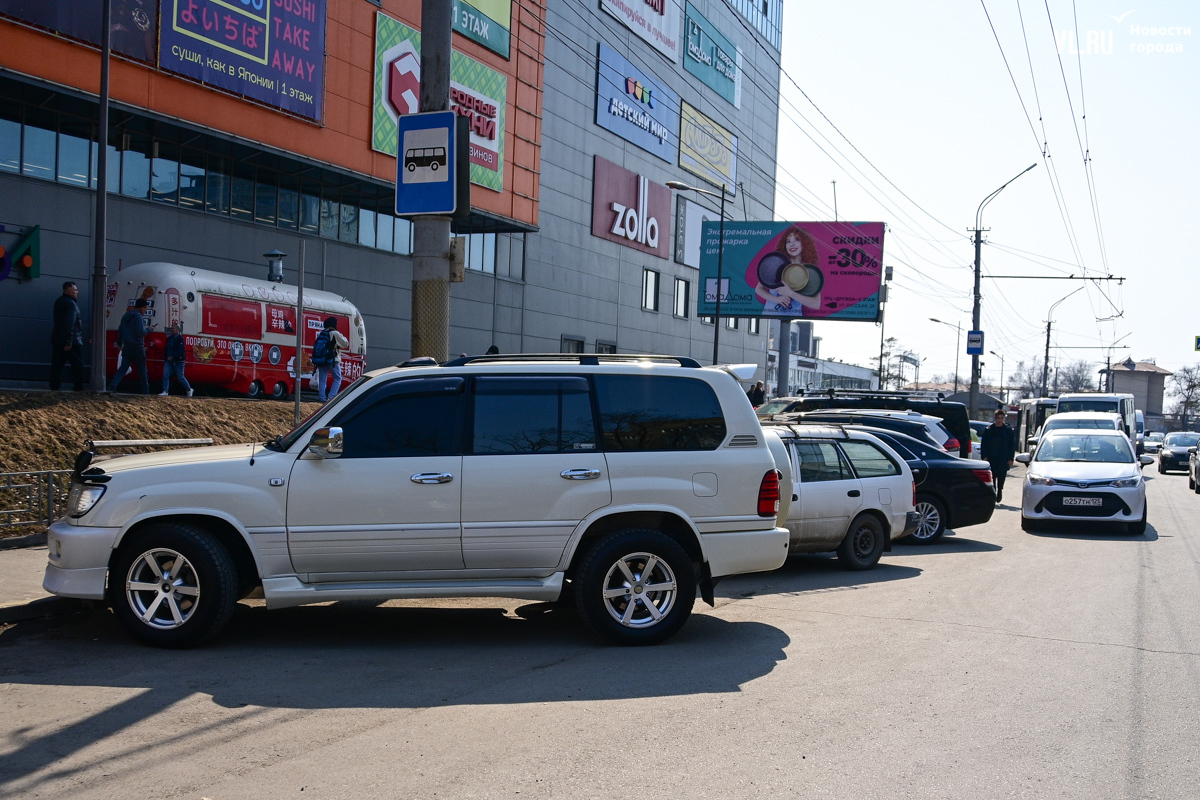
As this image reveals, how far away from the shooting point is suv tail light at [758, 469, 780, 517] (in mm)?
7016

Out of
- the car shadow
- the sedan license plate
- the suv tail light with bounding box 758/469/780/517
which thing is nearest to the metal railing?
the car shadow

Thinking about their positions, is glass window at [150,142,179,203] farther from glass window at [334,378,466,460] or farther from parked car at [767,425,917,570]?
glass window at [334,378,466,460]

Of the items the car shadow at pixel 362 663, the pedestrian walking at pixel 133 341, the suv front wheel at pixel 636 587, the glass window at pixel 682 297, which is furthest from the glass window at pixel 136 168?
the glass window at pixel 682 297

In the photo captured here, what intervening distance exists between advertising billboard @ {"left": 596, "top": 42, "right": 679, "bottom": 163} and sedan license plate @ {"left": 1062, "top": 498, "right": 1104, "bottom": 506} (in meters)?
29.6

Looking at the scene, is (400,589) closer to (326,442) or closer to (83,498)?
(326,442)

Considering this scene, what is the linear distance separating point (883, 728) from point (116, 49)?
67.8 feet

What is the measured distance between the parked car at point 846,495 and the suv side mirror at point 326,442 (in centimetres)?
530

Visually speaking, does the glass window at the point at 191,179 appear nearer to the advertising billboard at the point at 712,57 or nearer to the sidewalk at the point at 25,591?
the sidewalk at the point at 25,591

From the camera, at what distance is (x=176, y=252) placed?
23.6m

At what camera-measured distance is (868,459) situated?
36.4 feet


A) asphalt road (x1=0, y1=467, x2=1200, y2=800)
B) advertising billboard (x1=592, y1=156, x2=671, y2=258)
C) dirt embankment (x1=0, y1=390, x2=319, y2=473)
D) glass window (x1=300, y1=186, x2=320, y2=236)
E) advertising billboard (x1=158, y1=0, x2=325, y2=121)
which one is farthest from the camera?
advertising billboard (x1=592, y1=156, x2=671, y2=258)

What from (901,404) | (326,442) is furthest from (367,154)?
(326,442)

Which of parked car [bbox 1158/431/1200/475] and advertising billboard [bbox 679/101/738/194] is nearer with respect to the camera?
parked car [bbox 1158/431/1200/475]

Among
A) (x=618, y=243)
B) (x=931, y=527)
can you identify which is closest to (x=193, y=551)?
(x=931, y=527)
